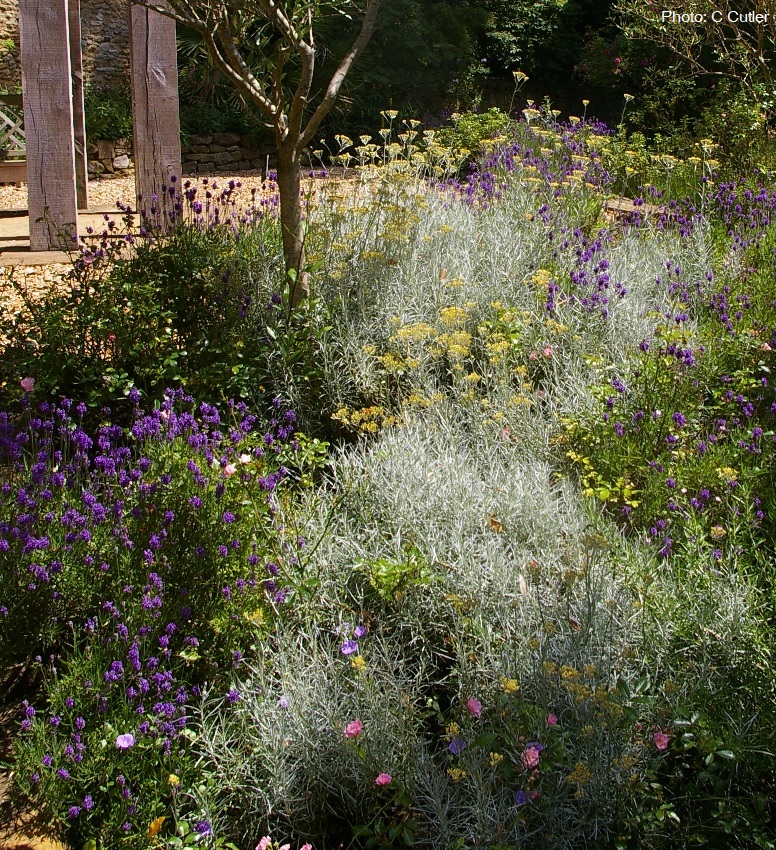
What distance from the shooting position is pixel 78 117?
644 cm

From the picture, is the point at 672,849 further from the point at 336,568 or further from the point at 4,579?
the point at 4,579

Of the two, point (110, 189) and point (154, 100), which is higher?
point (154, 100)

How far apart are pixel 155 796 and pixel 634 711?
116 cm

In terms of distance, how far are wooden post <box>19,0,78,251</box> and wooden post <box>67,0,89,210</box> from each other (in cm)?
80

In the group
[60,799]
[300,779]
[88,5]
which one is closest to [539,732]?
[300,779]

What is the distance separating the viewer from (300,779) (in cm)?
224

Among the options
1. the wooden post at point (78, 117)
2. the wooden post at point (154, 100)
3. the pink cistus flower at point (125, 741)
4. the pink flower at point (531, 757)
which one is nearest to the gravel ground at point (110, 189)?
the wooden post at point (78, 117)

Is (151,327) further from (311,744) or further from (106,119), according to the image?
(106,119)

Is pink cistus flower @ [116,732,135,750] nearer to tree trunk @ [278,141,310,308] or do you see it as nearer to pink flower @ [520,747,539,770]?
pink flower @ [520,747,539,770]

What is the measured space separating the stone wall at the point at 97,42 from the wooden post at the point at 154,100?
7467 millimetres

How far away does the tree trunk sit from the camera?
13.0 feet

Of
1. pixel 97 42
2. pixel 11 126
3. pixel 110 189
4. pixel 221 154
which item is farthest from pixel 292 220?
pixel 97 42

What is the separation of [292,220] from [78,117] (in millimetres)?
3288

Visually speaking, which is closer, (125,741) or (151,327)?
(125,741)
